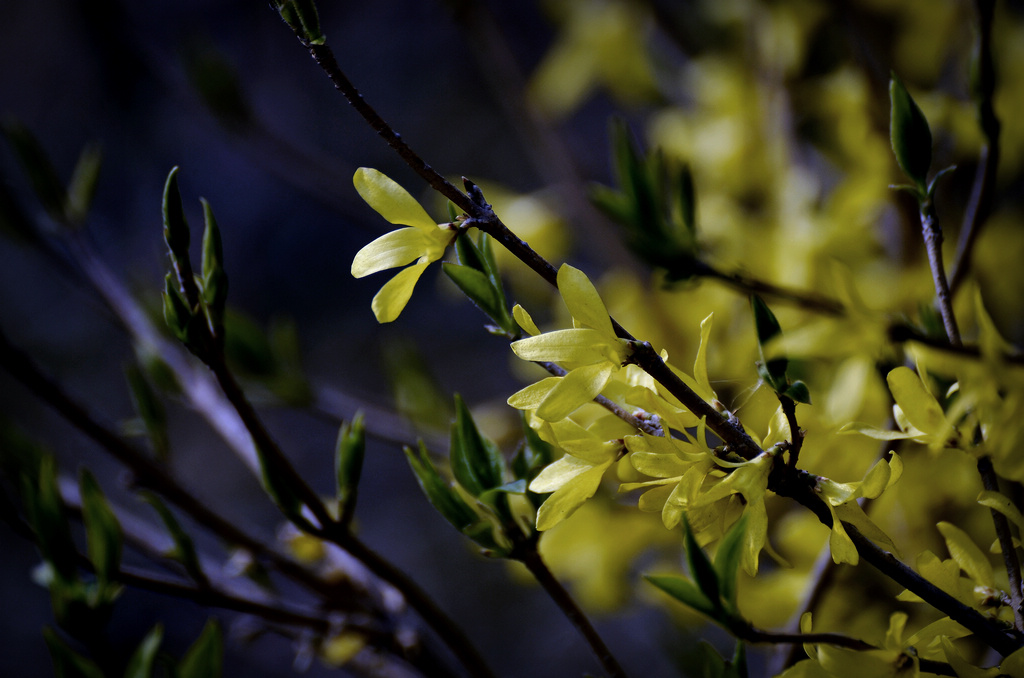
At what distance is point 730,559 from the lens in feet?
0.59

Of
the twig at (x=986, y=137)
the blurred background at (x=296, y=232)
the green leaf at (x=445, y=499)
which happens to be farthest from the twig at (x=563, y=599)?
the blurred background at (x=296, y=232)

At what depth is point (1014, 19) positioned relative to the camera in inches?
24.1

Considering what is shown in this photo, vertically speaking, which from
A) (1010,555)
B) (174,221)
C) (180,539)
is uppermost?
(174,221)

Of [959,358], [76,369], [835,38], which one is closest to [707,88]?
[835,38]

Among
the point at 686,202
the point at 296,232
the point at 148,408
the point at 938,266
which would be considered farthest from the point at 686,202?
the point at 296,232

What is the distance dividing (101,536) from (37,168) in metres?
0.30

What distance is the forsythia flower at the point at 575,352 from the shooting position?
0.60 ft

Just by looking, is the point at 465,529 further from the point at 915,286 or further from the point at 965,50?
the point at 965,50

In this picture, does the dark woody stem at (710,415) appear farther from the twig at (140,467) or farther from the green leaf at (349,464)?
the twig at (140,467)

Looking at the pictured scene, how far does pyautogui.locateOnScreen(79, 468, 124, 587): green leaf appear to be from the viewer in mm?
251

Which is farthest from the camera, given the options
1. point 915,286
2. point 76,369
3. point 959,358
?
point 76,369

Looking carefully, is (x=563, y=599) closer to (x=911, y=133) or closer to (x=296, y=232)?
(x=911, y=133)

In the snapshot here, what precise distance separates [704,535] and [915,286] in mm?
383

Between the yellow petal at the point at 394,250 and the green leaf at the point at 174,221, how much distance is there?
7cm
